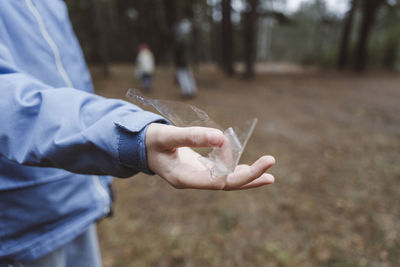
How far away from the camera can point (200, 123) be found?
925 millimetres

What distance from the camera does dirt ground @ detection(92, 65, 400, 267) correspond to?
2.61m

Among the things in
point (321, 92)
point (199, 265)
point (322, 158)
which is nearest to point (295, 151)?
point (322, 158)

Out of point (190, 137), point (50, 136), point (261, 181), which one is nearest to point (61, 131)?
point (50, 136)

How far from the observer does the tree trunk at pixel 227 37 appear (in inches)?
501

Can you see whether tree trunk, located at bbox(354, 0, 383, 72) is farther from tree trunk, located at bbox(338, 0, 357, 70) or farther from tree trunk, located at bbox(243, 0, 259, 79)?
tree trunk, located at bbox(243, 0, 259, 79)

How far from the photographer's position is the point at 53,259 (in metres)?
1.16

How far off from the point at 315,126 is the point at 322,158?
1.68 meters

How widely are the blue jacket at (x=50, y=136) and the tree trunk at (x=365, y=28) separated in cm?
1717

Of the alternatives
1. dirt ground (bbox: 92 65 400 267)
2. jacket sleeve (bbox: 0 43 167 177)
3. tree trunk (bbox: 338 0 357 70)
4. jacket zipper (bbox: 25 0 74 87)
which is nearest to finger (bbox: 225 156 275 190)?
jacket sleeve (bbox: 0 43 167 177)

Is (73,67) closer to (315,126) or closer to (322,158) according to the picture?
(322,158)

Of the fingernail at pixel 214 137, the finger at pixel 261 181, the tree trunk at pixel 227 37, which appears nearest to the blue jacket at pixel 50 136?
the fingernail at pixel 214 137

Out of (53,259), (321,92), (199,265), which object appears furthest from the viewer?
(321,92)

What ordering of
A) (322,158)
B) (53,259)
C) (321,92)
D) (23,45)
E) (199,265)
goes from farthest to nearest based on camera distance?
1. (321,92)
2. (322,158)
3. (199,265)
4. (53,259)
5. (23,45)

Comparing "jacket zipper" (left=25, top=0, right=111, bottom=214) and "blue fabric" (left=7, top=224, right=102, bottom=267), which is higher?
"jacket zipper" (left=25, top=0, right=111, bottom=214)
